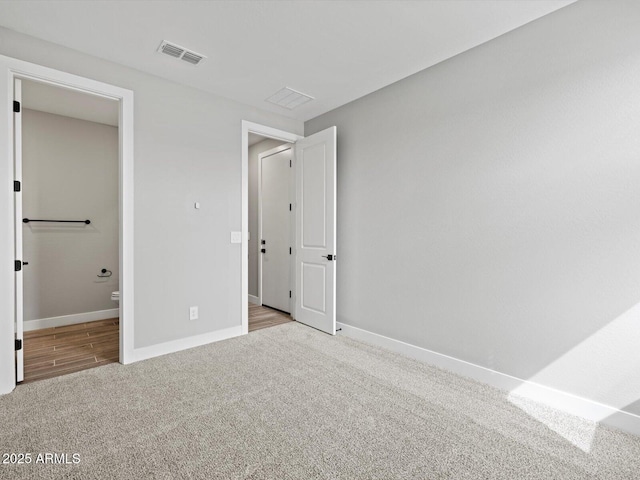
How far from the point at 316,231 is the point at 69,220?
10.7ft

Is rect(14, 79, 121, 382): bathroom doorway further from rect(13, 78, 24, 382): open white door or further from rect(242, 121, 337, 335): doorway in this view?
rect(242, 121, 337, 335): doorway

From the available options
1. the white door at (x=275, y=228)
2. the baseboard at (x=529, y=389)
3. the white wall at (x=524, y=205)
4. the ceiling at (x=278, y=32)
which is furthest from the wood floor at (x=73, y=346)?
the ceiling at (x=278, y=32)

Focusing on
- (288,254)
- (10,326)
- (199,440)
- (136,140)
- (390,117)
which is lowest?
(199,440)

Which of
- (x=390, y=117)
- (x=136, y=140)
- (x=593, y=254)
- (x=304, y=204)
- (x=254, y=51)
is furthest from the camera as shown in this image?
(x=304, y=204)

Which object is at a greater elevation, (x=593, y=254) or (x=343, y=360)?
(x=593, y=254)

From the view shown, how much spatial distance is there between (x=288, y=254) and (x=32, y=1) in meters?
3.39

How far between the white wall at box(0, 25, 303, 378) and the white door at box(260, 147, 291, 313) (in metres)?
1.04

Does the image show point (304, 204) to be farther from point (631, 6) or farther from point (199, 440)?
point (631, 6)

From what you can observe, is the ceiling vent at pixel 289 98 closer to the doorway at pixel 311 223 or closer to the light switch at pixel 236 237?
the doorway at pixel 311 223

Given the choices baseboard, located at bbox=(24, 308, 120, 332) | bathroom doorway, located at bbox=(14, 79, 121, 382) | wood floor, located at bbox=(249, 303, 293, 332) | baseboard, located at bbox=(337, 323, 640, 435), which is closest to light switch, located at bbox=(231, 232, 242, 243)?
wood floor, located at bbox=(249, 303, 293, 332)

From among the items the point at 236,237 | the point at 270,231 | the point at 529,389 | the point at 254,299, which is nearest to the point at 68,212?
the point at 236,237

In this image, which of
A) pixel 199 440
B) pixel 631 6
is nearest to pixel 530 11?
pixel 631 6

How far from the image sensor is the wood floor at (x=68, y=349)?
8.95ft

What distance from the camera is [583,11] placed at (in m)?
2.04
